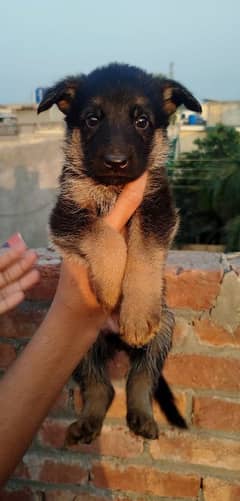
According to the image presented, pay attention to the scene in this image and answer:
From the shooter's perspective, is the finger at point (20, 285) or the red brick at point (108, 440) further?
the red brick at point (108, 440)

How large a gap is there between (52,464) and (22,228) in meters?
9.57

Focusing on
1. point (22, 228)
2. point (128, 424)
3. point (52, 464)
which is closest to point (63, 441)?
point (52, 464)

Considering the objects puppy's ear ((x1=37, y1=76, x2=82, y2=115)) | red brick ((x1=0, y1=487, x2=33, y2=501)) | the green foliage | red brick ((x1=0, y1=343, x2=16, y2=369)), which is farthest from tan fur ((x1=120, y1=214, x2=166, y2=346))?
the green foliage

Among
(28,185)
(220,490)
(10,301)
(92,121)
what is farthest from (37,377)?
(28,185)

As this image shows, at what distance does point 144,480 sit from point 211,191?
1116cm

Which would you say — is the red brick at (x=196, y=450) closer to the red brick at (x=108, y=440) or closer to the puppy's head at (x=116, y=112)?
the red brick at (x=108, y=440)

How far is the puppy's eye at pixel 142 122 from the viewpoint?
206cm

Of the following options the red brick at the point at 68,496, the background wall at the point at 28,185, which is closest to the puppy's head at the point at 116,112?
the red brick at the point at 68,496

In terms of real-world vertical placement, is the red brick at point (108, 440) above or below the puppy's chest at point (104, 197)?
below

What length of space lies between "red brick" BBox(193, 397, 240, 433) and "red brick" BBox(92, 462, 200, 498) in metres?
0.22

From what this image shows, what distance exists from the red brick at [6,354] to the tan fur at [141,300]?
22.2 inches

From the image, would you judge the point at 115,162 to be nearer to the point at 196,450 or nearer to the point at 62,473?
the point at 196,450

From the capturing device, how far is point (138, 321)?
176cm

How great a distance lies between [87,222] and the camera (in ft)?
6.28
